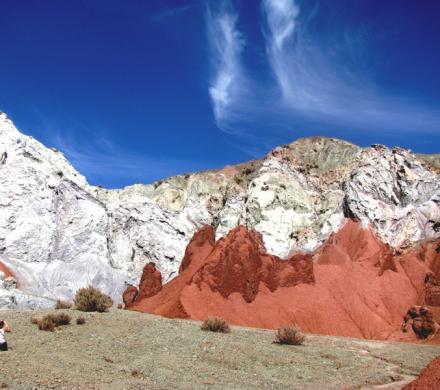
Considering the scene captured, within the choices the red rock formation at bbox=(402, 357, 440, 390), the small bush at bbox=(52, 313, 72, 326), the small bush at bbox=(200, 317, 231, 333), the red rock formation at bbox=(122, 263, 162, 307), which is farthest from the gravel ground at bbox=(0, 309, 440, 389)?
the red rock formation at bbox=(122, 263, 162, 307)

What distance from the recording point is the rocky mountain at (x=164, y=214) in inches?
2502

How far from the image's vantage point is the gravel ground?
16.2 metres

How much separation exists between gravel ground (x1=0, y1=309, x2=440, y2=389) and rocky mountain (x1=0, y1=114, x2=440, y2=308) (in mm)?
36006

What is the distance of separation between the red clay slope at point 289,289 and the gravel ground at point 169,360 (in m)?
9.62

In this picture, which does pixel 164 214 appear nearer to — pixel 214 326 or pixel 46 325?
pixel 214 326

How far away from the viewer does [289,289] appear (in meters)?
43.9

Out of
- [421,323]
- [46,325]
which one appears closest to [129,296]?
[421,323]

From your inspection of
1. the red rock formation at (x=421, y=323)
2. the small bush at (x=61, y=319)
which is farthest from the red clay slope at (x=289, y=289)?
the small bush at (x=61, y=319)

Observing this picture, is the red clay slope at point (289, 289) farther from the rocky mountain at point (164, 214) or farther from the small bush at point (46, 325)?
the small bush at point (46, 325)

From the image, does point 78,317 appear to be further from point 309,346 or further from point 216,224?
point 216,224

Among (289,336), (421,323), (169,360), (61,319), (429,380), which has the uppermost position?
(421,323)

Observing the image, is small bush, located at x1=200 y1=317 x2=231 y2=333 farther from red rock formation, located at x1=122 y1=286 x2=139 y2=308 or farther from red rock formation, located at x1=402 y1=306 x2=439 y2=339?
red rock formation, located at x1=122 y1=286 x2=139 y2=308

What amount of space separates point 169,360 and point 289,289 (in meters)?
25.2

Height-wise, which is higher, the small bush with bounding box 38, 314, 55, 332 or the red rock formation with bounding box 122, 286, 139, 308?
the red rock formation with bounding box 122, 286, 139, 308
